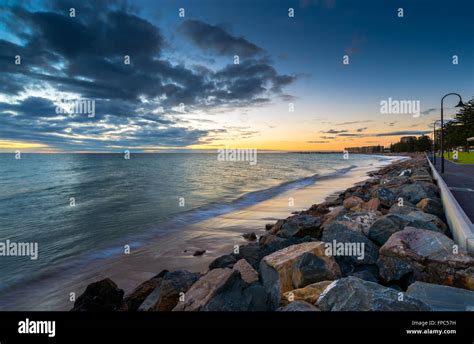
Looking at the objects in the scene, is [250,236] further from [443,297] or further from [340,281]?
[443,297]

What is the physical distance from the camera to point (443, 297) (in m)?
3.81

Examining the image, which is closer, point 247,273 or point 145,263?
point 247,273

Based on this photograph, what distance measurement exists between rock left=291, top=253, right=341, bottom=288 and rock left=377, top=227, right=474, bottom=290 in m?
1.12

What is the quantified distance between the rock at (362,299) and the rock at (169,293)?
2.82 meters

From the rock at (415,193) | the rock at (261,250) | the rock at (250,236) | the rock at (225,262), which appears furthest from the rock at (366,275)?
the rock at (415,193)

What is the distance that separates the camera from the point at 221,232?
13.0m

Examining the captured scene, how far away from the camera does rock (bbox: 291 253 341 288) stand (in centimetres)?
486

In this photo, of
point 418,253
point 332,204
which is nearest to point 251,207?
point 332,204

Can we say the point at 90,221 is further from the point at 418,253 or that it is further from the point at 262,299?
the point at 418,253

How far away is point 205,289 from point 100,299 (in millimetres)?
2913

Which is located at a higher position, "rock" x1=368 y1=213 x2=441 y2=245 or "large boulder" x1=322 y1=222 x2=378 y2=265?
"rock" x1=368 y1=213 x2=441 y2=245

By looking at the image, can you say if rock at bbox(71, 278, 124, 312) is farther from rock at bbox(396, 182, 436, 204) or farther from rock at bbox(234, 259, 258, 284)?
rock at bbox(396, 182, 436, 204)

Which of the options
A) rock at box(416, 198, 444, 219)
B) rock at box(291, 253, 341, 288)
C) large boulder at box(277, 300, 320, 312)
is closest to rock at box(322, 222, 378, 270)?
rock at box(291, 253, 341, 288)

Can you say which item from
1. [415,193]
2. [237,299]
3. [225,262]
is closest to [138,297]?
[225,262]
